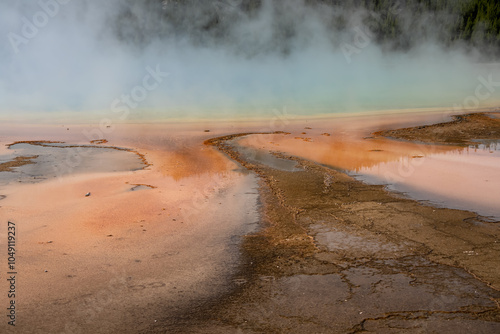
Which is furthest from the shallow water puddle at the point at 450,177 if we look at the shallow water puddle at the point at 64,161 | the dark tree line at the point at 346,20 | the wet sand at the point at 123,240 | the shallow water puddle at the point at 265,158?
the dark tree line at the point at 346,20

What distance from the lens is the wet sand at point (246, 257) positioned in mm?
3348

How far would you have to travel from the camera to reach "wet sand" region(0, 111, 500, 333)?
11.0 feet

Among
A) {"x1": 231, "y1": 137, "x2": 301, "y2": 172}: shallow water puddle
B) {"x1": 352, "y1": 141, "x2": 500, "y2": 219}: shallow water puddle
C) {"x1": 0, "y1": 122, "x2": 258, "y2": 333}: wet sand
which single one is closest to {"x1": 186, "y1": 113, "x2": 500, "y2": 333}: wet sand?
Answer: {"x1": 0, "y1": 122, "x2": 258, "y2": 333}: wet sand

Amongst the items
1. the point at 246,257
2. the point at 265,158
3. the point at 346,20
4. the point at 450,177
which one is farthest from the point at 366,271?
the point at 346,20

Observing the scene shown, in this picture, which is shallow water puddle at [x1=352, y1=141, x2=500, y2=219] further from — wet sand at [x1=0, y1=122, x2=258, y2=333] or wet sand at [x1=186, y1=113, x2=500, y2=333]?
wet sand at [x1=0, y1=122, x2=258, y2=333]

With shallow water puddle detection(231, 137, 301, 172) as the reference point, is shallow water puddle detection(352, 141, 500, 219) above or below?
below

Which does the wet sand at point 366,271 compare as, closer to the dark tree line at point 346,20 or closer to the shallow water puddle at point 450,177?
the shallow water puddle at point 450,177

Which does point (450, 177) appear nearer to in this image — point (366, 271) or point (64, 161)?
point (366, 271)

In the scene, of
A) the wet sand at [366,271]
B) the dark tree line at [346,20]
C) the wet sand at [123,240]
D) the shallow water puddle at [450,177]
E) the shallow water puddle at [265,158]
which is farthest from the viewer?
the dark tree line at [346,20]

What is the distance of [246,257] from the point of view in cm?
447

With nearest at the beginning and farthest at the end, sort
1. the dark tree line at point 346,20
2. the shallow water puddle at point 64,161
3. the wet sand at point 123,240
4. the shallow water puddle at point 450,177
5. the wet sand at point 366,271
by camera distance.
Result: the wet sand at point 366,271
the wet sand at point 123,240
the shallow water puddle at point 450,177
the shallow water puddle at point 64,161
the dark tree line at point 346,20

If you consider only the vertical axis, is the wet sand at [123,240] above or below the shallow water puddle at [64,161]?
below

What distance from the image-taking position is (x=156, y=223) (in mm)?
5457

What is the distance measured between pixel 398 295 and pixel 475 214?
2.51 metres
